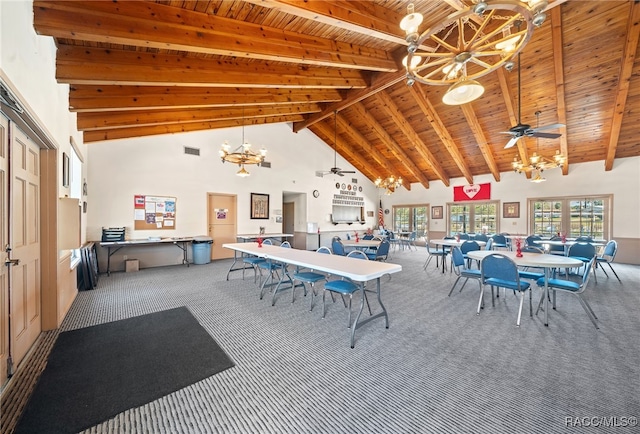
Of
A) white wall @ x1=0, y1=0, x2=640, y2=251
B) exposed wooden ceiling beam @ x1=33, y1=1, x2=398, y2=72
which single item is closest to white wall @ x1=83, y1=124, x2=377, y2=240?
white wall @ x1=0, y1=0, x2=640, y2=251

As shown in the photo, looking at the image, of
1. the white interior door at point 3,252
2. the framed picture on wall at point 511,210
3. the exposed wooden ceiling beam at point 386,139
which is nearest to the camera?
the white interior door at point 3,252

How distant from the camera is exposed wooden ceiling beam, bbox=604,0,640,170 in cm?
388

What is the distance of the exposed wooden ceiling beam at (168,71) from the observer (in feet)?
9.96

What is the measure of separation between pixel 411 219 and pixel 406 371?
10.1 m

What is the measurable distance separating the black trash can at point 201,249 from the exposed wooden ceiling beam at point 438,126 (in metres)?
6.46

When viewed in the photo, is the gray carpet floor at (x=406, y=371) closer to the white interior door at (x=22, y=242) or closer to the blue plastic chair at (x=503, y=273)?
the blue plastic chair at (x=503, y=273)

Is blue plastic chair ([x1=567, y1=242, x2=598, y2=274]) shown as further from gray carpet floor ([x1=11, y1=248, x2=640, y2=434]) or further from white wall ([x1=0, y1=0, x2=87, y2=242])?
white wall ([x1=0, y1=0, x2=87, y2=242])

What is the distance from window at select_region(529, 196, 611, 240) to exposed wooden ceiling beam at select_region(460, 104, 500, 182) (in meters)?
1.59

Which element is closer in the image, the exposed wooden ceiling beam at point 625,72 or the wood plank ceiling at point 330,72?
the wood plank ceiling at point 330,72

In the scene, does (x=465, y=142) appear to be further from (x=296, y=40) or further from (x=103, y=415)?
(x=103, y=415)

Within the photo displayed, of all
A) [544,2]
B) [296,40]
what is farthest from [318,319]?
[296,40]

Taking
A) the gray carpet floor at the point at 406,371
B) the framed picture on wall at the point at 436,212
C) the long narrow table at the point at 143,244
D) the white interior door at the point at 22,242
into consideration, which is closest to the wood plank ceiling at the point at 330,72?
the white interior door at the point at 22,242

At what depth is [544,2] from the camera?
5.66 ft

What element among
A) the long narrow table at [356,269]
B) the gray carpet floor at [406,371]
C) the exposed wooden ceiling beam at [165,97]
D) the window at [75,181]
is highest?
the exposed wooden ceiling beam at [165,97]
